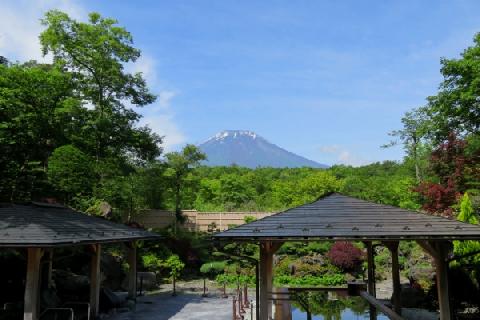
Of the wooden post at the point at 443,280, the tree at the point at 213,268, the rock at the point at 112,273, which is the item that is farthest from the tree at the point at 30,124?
the wooden post at the point at 443,280

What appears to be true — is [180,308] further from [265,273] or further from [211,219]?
[211,219]

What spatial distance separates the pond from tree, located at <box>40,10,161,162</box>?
1133 centimetres

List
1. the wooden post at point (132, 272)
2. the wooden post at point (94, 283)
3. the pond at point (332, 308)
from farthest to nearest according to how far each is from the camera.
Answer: the wooden post at point (132, 272), the pond at point (332, 308), the wooden post at point (94, 283)

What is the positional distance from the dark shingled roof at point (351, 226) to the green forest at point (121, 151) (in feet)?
18.4

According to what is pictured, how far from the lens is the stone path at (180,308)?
12156mm

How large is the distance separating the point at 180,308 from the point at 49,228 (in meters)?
5.79

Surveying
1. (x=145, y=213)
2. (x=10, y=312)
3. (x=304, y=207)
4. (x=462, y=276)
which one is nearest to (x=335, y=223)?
(x=304, y=207)

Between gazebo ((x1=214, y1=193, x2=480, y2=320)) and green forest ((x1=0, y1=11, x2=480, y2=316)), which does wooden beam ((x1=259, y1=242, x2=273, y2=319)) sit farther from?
green forest ((x1=0, y1=11, x2=480, y2=316))

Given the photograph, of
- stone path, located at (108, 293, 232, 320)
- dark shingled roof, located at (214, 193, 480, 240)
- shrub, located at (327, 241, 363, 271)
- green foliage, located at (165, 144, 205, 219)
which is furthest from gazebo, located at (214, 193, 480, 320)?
green foliage, located at (165, 144, 205, 219)

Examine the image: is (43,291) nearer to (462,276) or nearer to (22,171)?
(22,171)

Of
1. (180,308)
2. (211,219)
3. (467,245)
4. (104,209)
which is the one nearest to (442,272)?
(467,245)

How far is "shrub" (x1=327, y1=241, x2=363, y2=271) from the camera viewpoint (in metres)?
21.3

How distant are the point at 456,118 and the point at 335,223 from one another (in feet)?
54.2

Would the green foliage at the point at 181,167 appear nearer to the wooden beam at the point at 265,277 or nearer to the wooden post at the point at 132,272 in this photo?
the wooden post at the point at 132,272
